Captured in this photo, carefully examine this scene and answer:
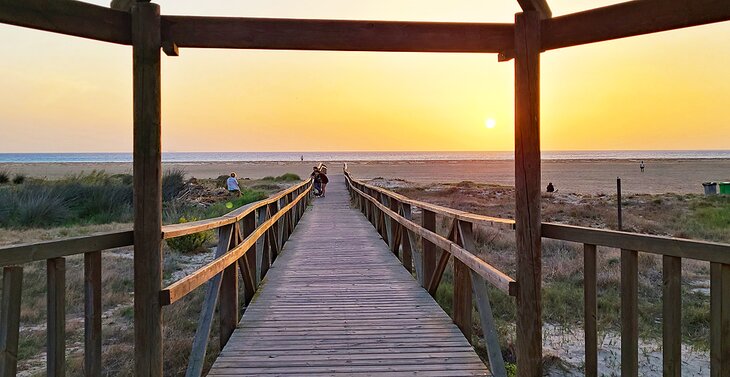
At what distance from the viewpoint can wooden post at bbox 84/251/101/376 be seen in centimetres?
267

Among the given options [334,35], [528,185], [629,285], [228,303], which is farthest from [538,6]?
[228,303]

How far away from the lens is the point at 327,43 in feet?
10.6

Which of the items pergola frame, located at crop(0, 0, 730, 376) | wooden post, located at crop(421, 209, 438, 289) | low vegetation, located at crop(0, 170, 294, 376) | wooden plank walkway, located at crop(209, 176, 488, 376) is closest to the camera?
pergola frame, located at crop(0, 0, 730, 376)

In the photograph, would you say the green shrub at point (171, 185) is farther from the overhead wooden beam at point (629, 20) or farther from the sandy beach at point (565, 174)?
the overhead wooden beam at point (629, 20)

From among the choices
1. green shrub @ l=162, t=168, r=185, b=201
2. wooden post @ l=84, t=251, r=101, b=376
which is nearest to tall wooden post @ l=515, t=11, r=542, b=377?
wooden post @ l=84, t=251, r=101, b=376

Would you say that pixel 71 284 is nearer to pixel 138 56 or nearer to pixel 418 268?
pixel 418 268

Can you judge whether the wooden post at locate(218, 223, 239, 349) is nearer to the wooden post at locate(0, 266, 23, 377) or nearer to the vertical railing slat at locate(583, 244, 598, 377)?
Result: the wooden post at locate(0, 266, 23, 377)

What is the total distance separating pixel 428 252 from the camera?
5840 millimetres

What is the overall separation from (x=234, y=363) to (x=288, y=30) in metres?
2.43

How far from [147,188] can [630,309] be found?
270cm

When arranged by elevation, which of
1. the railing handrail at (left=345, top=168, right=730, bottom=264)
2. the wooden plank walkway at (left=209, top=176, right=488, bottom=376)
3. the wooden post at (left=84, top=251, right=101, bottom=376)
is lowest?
the wooden plank walkway at (left=209, top=176, right=488, bottom=376)

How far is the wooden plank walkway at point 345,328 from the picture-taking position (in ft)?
12.4

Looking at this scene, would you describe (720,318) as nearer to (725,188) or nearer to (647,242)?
(647,242)

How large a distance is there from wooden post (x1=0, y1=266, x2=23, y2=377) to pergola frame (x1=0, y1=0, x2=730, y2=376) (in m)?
0.71
